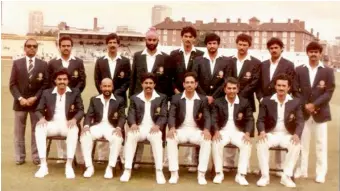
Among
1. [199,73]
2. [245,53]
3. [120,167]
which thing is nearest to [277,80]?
[245,53]

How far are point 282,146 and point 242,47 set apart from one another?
51.3 inches

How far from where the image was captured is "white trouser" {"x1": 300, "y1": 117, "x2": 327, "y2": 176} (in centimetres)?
541

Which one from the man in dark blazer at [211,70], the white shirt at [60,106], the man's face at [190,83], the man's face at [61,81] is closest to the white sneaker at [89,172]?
the white shirt at [60,106]

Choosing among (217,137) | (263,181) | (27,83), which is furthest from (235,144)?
(27,83)

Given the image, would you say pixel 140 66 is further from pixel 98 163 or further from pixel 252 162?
pixel 252 162

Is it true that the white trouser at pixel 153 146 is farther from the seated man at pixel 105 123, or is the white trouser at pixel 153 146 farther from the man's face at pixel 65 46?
the man's face at pixel 65 46

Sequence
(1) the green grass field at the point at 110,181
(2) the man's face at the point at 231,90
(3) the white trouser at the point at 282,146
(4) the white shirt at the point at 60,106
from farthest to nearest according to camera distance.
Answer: (4) the white shirt at the point at 60,106 → (2) the man's face at the point at 231,90 → (3) the white trouser at the point at 282,146 → (1) the green grass field at the point at 110,181

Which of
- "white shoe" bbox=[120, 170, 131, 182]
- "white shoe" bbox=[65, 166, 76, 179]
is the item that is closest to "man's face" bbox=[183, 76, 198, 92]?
"white shoe" bbox=[120, 170, 131, 182]

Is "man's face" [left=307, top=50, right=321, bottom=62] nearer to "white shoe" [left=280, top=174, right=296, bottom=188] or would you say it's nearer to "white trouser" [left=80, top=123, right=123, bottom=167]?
"white shoe" [left=280, top=174, right=296, bottom=188]

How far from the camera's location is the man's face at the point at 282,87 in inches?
205

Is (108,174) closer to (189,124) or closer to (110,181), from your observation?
(110,181)

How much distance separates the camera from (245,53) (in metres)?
5.60

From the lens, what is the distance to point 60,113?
5.59m

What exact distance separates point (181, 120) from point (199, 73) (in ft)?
2.23
